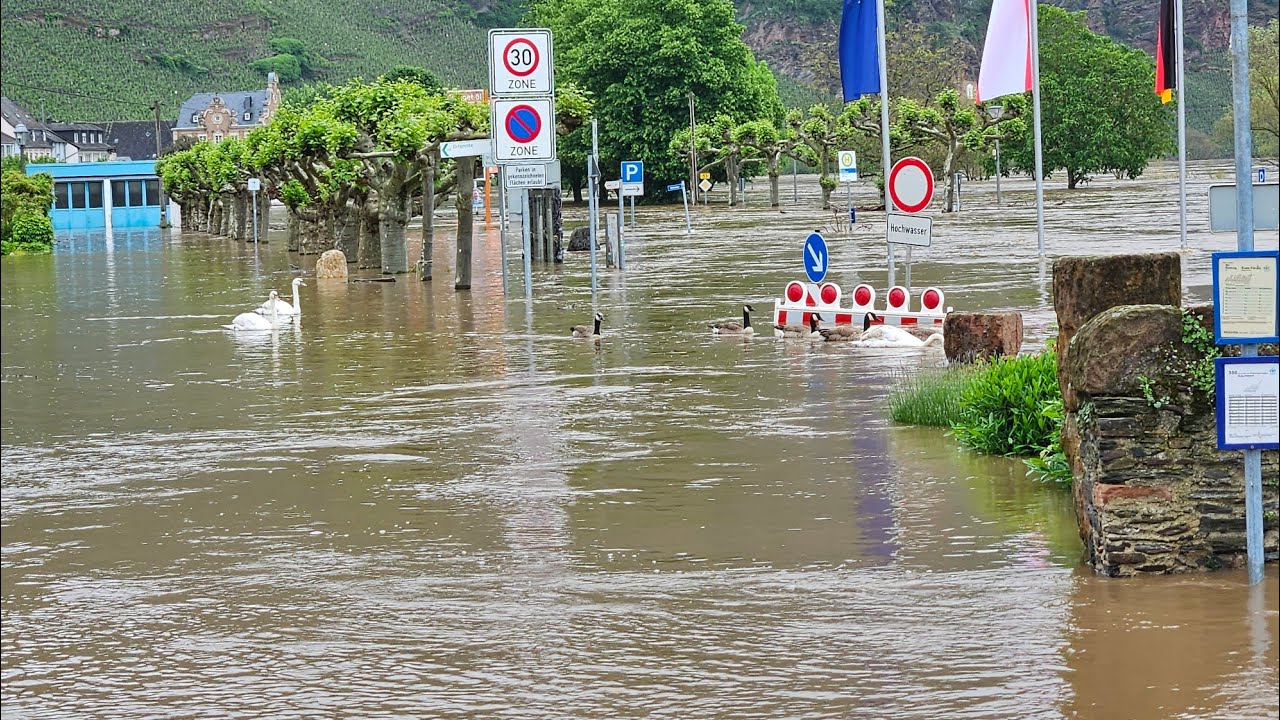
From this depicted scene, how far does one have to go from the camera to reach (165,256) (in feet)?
185

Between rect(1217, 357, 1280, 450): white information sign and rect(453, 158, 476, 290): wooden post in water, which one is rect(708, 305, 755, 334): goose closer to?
rect(453, 158, 476, 290): wooden post in water

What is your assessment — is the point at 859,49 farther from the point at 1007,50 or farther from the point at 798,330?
the point at 1007,50

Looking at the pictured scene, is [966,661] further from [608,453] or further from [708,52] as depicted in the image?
[708,52]

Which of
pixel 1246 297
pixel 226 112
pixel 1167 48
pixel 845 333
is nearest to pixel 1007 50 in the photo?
pixel 1167 48

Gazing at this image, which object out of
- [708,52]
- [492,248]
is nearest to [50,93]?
[492,248]

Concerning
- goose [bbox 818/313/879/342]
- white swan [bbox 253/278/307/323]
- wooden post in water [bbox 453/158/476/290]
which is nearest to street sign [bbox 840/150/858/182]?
wooden post in water [bbox 453/158/476/290]

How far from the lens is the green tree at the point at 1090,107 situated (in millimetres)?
85438

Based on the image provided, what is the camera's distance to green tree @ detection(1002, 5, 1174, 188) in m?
85.4

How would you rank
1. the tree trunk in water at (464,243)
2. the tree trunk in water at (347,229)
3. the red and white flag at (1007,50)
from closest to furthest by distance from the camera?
the red and white flag at (1007,50) → the tree trunk in water at (464,243) → the tree trunk in water at (347,229)

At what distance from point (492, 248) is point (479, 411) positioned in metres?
36.5

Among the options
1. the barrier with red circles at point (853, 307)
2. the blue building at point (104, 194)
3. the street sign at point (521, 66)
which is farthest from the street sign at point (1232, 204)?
the blue building at point (104, 194)

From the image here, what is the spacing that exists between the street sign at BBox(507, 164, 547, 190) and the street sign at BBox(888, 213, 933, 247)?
742 cm

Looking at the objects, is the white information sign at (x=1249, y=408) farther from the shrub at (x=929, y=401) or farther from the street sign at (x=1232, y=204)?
the shrub at (x=929, y=401)

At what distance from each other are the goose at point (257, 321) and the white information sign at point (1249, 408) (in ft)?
63.3
